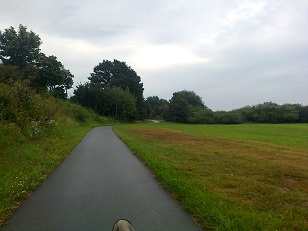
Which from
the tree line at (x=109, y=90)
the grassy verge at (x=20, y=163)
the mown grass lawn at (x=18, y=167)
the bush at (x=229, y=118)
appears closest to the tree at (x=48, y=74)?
the tree line at (x=109, y=90)

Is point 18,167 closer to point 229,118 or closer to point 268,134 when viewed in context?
point 268,134

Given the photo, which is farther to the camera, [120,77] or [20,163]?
[120,77]

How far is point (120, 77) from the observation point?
89125 mm

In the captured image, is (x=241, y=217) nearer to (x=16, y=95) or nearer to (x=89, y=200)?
(x=89, y=200)

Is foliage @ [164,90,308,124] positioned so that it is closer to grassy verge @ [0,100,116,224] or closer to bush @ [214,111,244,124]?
bush @ [214,111,244,124]

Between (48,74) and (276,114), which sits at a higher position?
(48,74)

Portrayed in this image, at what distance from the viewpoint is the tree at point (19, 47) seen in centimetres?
5100

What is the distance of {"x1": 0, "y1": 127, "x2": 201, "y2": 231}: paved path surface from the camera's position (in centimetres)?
460

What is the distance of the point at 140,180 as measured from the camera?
770cm

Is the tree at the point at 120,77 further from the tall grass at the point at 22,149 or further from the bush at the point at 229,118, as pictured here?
the tall grass at the point at 22,149

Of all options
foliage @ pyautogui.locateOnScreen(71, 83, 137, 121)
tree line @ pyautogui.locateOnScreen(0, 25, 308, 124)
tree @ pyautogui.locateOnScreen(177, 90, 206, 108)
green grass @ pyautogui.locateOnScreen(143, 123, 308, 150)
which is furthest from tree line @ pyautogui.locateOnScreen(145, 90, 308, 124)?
green grass @ pyautogui.locateOnScreen(143, 123, 308, 150)

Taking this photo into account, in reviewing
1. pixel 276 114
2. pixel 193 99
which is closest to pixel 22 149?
pixel 276 114

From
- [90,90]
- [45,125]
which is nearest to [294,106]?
[90,90]

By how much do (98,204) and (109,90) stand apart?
66.6 metres
